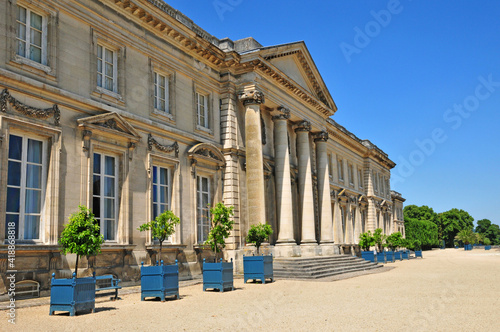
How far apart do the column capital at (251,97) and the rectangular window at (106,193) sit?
850 cm

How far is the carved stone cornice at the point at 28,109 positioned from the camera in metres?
12.4

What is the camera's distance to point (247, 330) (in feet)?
27.1

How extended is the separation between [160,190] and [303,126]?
12589 mm

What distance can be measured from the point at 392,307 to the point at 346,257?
16.2m

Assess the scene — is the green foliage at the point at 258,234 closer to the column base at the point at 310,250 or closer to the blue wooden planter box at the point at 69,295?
the column base at the point at 310,250

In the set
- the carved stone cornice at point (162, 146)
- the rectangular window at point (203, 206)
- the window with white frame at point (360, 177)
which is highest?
the window with white frame at point (360, 177)

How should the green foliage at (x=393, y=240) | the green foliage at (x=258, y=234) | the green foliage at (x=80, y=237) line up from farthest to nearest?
the green foliage at (x=393, y=240)
the green foliage at (x=258, y=234)
the green foliage at (x=80, y=237)

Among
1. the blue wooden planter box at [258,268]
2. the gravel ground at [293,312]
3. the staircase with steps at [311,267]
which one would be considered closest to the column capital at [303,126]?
the staircase with steps at [311,267]

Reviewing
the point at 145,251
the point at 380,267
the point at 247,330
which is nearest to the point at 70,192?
the point at 145,251

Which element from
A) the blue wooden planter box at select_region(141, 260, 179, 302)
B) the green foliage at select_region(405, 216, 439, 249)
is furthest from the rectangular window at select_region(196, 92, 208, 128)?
the green foliage at select_region(405, 216, 439, 249)

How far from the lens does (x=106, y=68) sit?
641 inches

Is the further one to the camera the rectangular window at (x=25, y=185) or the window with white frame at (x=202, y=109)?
the window with white frame at (x=202, y=109)

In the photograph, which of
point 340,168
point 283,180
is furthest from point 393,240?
point 283,180
